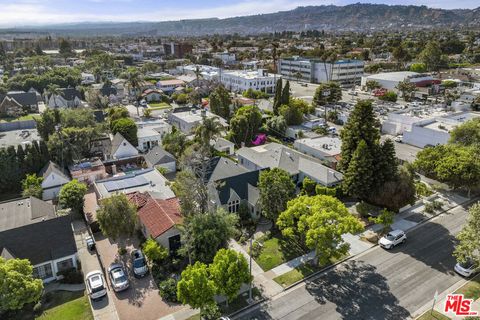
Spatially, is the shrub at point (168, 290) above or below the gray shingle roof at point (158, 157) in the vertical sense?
below

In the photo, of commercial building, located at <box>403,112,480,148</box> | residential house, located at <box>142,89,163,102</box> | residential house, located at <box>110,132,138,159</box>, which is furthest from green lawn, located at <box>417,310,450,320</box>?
residential house, located at <box>142,89,163,102</box>

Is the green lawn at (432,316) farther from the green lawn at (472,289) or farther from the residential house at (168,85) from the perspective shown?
the residential house at (168,85)

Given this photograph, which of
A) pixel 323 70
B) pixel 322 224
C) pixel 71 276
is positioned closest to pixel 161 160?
pixel 71 276

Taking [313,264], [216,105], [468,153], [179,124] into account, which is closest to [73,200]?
[313,264]

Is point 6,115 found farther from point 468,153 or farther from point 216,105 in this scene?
point 468,153

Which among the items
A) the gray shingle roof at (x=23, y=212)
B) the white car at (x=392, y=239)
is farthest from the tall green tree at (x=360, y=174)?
the gray shingle roof at (x=23, y=212)
